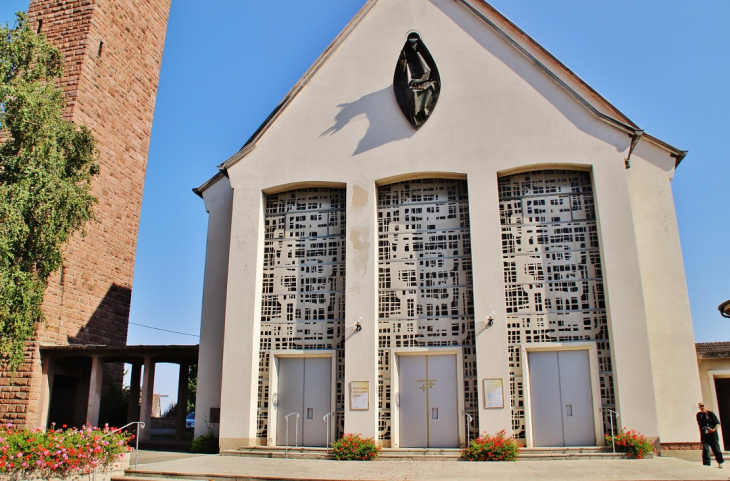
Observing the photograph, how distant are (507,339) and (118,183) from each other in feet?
50.6

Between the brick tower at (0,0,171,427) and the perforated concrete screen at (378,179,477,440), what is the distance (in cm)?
988

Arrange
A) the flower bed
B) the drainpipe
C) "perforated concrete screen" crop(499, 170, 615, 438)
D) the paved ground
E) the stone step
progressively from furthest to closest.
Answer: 1. the drainpipe
2. "perforated concrete screen" crop(499, 170, 615, 438)
3. the stone step
4. the paved ground
5. the flower bed

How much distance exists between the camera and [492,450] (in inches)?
599

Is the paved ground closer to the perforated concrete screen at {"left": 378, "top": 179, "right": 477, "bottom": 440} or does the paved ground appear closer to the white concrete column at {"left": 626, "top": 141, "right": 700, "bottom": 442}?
the white concrete column at {"left": 626, "top": 141, "right": 700, "bottom": 442}

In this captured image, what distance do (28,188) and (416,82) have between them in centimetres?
1020

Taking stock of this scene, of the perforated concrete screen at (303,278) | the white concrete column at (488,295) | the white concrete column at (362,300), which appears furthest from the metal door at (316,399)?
the white concrete column at (488,295)

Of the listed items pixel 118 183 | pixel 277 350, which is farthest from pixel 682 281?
pixel 118 183

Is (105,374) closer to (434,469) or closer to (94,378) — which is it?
(94,378)

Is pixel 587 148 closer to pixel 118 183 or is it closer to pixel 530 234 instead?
pixel 530 234

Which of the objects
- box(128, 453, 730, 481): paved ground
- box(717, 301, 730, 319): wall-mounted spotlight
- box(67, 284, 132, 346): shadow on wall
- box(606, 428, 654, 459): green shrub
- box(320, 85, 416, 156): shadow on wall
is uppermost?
box(320, 85, 416, 156): shadow on wall

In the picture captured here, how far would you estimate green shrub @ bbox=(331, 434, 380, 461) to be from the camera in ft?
51.7

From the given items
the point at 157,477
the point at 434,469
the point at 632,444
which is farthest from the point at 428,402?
the point at 157,477

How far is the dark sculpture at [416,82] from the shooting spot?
59.7 feet

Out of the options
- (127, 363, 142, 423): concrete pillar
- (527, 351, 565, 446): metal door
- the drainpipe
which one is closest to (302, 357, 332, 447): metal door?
(527, 351, 565, 446): metal door
